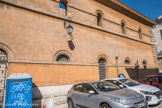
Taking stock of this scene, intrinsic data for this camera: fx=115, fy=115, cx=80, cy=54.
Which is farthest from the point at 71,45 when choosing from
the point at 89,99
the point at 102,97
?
the point at 102,97

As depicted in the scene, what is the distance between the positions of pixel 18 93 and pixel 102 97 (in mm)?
3696

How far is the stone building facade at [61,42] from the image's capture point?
7020mm

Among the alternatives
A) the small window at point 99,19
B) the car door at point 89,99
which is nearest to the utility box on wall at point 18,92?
the car door at point 89,99

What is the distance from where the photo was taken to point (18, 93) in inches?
203

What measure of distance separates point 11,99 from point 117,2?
13461mm

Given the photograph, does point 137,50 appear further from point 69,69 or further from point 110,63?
point 69,69

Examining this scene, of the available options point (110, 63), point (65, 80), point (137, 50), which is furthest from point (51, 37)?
point (137, 50)

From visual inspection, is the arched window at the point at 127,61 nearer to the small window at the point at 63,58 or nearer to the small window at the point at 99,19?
the small window at the point at 99,19

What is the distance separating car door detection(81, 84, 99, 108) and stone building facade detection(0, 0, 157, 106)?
2.96 metres

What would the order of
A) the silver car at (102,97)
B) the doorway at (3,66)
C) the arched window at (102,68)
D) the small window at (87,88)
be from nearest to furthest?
the silver car at (102,97)
the small window at (87,88)
the doorway at (3,66)
the arched window at (102,68)

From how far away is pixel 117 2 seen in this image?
520 inches

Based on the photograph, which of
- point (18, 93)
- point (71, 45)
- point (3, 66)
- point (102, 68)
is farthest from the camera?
point (102, 68)

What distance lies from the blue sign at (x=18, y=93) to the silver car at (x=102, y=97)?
6.78 feet

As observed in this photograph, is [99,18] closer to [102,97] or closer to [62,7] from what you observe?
[62,7]
